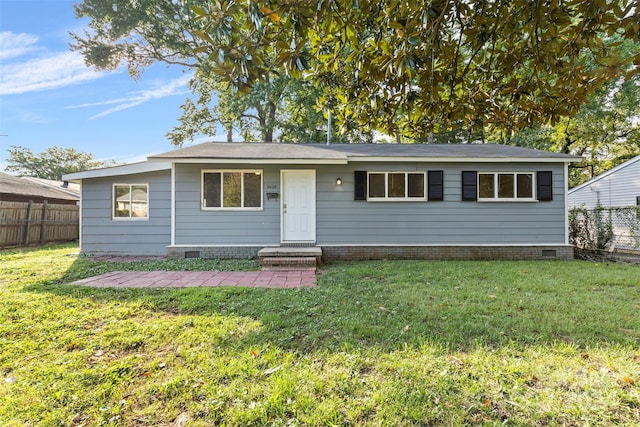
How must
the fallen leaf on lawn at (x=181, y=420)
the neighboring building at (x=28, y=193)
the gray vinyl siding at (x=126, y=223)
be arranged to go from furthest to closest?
the neighboring building at (x=28, y=193)
the gray vinyl siding at (x=126, y=223)
the fallen leaf on lawn at (x=181, y=420)

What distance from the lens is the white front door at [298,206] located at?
7.37 meters

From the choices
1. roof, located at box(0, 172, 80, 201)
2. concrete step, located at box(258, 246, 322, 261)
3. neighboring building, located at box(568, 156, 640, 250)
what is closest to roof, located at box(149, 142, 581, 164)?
neighboring building, located at box(568, 156, 640, 250)

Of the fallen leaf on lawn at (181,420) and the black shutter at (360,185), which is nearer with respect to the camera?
the fallen leaf on lawn at (181,420)

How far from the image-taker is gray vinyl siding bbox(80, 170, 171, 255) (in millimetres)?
7746

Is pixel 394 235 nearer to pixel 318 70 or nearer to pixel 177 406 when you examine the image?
pixel 318 70

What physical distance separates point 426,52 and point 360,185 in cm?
493

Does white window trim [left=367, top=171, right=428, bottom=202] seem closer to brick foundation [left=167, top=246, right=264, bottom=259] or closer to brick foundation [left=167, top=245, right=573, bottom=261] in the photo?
brick foundation [left=167, top=245, right=573, bottom=261]

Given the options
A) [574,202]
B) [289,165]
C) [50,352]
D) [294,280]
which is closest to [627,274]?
[294,280]

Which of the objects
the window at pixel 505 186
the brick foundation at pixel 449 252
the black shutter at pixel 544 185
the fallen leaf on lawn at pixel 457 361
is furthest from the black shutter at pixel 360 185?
the fallen leaf on lawn at pixel 457 361

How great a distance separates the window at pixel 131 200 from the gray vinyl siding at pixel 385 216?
1.34 m

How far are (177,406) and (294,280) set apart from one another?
3.29 m

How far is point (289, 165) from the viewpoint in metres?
7.32

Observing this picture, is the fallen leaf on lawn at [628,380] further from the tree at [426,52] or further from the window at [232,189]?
the window at [232,189]

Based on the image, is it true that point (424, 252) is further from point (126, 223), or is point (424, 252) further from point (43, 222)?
point (43, 222)
